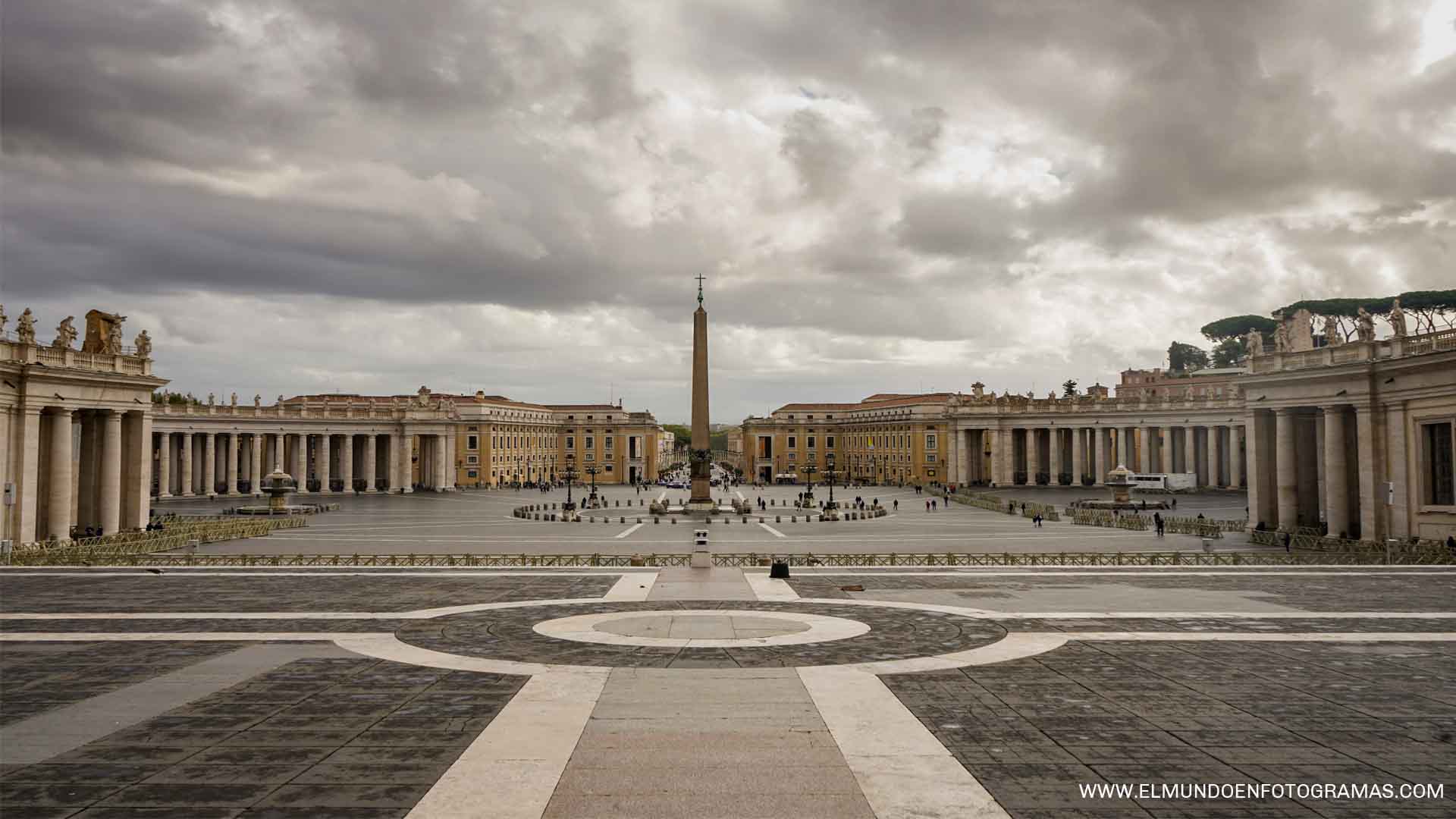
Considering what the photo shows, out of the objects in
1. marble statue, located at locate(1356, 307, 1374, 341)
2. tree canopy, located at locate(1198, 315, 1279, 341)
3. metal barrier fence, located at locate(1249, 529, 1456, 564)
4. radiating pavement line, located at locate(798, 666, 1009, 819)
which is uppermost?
tree canopy, located at locate(1198, 315, 1279, 341)

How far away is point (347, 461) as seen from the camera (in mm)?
114812

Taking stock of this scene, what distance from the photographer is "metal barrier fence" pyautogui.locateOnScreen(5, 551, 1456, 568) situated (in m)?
35.1

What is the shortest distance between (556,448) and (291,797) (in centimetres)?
14850

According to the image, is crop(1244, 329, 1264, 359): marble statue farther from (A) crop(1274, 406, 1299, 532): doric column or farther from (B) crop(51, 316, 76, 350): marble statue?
(B) crop(51, 316, 76, 350): marble statue

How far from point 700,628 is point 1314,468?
47.6 metres

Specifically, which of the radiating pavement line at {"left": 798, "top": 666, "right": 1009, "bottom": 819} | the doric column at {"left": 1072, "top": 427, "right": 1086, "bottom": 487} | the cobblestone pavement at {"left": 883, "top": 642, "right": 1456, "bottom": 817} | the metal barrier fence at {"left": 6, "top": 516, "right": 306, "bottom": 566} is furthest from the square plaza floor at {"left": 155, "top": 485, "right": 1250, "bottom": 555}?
the radiating pavement line at {"left": 798, "top": 666, "right": 1009, "bottom": 819}

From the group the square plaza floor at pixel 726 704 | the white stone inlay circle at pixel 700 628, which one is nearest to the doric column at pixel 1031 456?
the square plaza floor at pixel 726 704

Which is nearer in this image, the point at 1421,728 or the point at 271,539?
the point at 1421,728

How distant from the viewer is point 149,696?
14.9 metres

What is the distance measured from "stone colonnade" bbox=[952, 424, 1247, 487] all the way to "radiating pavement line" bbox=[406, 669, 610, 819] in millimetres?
103312

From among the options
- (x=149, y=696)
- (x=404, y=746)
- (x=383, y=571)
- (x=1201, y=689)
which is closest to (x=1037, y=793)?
(x=1201, y=689)

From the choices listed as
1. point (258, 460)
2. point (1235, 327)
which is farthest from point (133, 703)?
point (1235, 327)

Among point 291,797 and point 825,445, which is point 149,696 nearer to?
point 291,797

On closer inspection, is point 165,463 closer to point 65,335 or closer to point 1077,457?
point 65,335
